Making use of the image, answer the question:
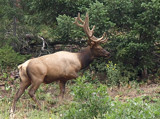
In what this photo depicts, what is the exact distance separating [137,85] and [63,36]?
3.17 m

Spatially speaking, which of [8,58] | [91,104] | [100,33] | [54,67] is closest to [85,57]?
[54,67]

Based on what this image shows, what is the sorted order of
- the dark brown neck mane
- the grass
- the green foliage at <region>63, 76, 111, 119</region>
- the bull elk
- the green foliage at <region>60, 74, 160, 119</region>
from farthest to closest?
the dark brown neck mane
the bull elk
the green foliage at <region>63, 76, 111, 119</region>
the green foliage at <region>60, 74, 160, 119</region>
the grass

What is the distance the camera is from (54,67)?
9.02 meters

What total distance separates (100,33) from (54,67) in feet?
8.65

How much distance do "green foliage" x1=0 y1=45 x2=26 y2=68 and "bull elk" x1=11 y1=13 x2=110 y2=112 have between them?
2411 millimetres

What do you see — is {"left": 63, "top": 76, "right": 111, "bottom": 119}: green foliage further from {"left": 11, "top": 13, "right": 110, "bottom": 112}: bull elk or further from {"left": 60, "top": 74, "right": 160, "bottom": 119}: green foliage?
{"left": 11, "top": 13, "right": 110, "bottom": 112}: bull elk

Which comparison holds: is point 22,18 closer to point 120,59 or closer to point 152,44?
point 120,59

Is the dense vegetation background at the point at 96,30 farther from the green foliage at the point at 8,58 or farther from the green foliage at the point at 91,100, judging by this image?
the green foliage at the point at 91,100

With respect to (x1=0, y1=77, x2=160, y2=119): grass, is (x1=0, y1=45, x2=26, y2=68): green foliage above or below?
below

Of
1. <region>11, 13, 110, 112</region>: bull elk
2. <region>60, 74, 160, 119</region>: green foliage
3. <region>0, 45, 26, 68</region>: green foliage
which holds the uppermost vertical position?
<region>60, 74, 160, 119</region>: green foliage

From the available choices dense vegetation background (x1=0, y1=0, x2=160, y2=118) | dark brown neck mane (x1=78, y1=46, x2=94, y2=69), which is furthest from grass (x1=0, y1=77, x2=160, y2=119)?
dense vegetation background (x1=0, y1=0, x2=160, y2=118)

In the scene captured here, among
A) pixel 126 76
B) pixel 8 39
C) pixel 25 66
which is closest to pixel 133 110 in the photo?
pixel 25 66

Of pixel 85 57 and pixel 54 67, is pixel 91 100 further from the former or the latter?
pixel 85 57

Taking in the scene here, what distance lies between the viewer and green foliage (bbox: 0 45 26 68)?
11078 mm
